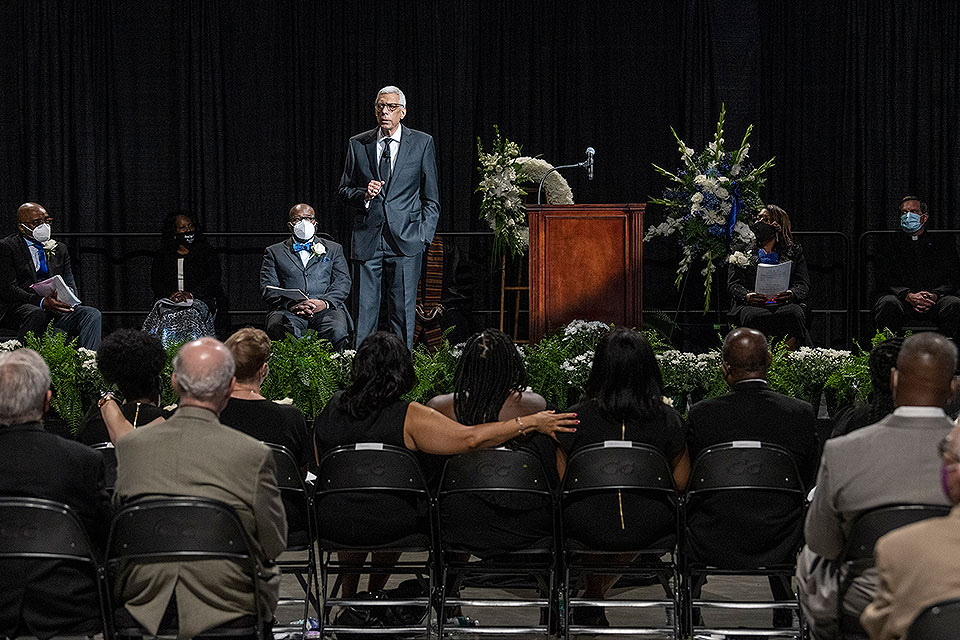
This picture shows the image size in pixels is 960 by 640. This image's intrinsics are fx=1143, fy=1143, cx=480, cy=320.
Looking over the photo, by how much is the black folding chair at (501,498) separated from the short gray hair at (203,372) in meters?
0.98

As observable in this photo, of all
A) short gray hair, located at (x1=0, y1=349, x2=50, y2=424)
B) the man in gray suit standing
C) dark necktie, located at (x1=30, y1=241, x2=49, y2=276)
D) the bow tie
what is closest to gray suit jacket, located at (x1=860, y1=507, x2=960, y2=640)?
short gray hair, located at (x1=0, y1=349, x2=50, y2=424)

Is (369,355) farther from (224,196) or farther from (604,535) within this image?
(224,196)

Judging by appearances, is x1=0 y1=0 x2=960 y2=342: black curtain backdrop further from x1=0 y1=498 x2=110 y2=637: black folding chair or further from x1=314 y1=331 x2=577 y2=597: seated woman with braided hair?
x1=0 y1=498 x2=110 y2=637: black folding chair

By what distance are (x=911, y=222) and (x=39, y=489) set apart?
7.04 m

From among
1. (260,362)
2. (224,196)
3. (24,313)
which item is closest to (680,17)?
(224,196)

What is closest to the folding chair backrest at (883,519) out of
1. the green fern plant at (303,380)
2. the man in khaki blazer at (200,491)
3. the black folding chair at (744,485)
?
the black folding chair at (744,485)

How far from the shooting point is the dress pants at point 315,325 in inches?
302

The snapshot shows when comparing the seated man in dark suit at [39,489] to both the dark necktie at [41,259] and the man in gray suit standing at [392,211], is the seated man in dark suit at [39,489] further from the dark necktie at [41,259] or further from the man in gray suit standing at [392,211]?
the dark necktie at [41,259]

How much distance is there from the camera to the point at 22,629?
118 inches

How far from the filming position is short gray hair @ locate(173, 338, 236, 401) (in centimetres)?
305

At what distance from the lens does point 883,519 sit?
8.98ft

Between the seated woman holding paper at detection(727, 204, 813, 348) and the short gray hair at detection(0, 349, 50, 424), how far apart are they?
215 inches

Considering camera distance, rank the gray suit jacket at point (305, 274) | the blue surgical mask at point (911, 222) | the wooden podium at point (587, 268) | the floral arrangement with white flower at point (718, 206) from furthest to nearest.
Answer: the blue surgical mask at point (911, 222)
the floral arrangement with white flower at point (718, 206)
the gray suit jacket at point (305, 274)
the wooden podium at point (587, 268)

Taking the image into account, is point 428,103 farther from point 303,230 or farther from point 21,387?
point 21,387
